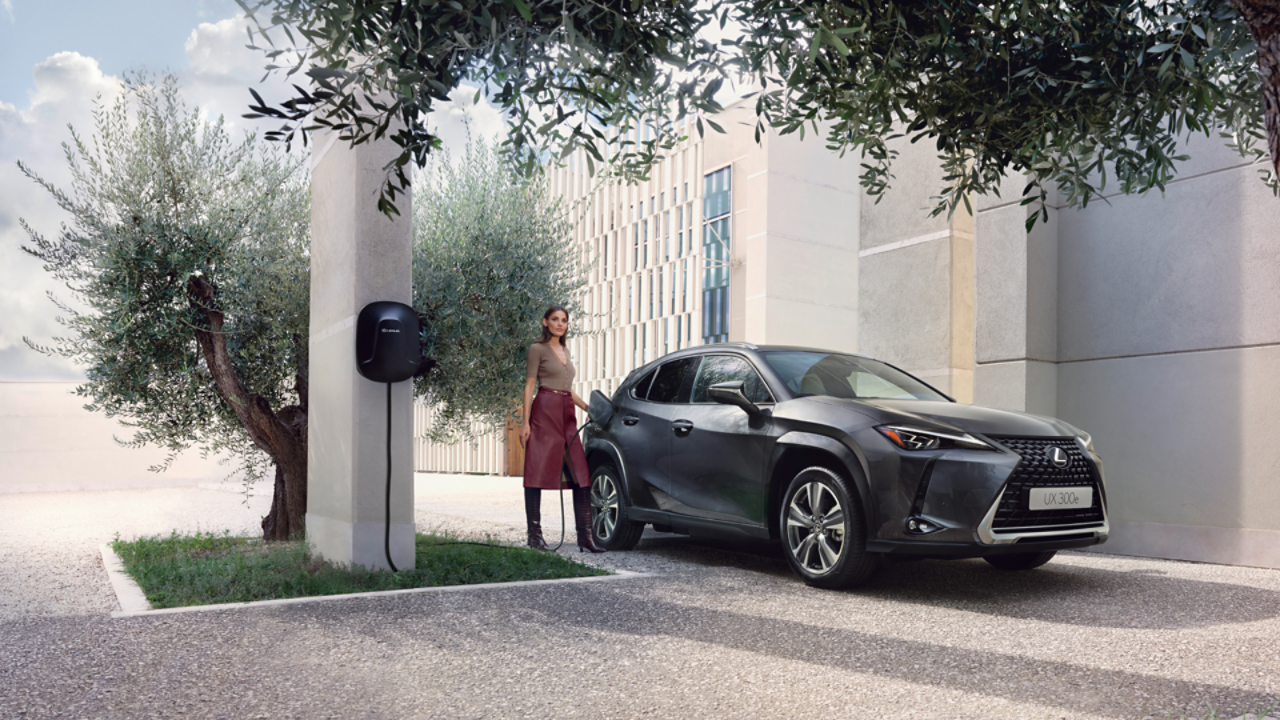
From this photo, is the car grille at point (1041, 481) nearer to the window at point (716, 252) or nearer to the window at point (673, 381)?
the window at point (673, 381)

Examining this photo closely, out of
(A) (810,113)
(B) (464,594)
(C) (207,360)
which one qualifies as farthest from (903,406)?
(C) (207,360)

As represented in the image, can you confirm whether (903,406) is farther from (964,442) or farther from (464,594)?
(464,594)

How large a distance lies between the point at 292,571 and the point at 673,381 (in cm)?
301

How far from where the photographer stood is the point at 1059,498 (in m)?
5.36

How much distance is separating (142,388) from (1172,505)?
28.8 feet

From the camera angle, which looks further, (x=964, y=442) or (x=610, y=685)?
(x=964, y=442)

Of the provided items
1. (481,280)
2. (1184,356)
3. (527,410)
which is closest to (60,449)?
(481,280)

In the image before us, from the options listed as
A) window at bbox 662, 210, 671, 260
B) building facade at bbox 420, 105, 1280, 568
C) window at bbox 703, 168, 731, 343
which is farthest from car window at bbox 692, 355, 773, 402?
window at bbox 662, 210, 671, 260

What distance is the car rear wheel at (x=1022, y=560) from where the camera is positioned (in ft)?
21.0

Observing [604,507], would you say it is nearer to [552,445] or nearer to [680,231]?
[552,445]

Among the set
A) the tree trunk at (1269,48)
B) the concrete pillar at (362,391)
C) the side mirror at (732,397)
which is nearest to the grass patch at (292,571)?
the concrete pillar at (362,391)

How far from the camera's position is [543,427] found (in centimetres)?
734

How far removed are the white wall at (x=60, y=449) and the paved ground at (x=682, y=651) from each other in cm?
1451

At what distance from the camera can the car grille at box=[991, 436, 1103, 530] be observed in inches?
203
